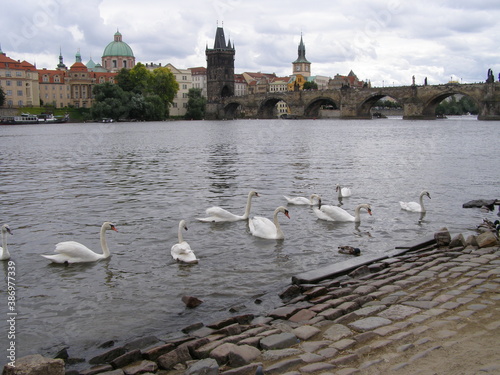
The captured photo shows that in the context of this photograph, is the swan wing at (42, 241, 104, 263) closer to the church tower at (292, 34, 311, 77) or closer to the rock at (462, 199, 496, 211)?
the rock at (462, 199, 496, 211)

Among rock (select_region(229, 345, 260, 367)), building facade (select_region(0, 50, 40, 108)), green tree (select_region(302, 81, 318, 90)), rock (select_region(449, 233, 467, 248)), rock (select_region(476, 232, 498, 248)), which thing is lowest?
rock (select_region(229, 345, 260, 367))

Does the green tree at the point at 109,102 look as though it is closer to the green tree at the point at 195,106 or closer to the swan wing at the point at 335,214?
the green tree at the point at 195,106

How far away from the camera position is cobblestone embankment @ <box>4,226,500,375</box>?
155 inches

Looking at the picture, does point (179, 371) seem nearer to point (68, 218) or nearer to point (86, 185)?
point (68, 218)

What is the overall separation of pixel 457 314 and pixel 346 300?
1122 millimetres

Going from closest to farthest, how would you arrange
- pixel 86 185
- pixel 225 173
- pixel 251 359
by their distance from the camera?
pixel 251 359 → pixel 86 185 → pixel 225 173

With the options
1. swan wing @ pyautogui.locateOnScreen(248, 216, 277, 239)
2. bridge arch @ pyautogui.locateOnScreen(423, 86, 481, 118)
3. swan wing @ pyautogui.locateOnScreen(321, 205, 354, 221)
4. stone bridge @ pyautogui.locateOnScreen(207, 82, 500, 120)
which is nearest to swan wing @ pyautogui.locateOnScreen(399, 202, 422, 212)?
swan wing @ pyautogui.locateOnScreen(321, 205, 354, 221)

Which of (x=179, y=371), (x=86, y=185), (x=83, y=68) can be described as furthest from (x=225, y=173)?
(x=83, y=68)

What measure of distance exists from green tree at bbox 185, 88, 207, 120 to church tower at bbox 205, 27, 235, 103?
1669 cm

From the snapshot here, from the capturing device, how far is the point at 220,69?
132 meters

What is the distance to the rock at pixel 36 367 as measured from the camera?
3.71 metres

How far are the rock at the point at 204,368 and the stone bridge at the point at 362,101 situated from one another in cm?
8022

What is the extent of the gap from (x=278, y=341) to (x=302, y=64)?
191 m

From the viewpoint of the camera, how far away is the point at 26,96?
330 feet
